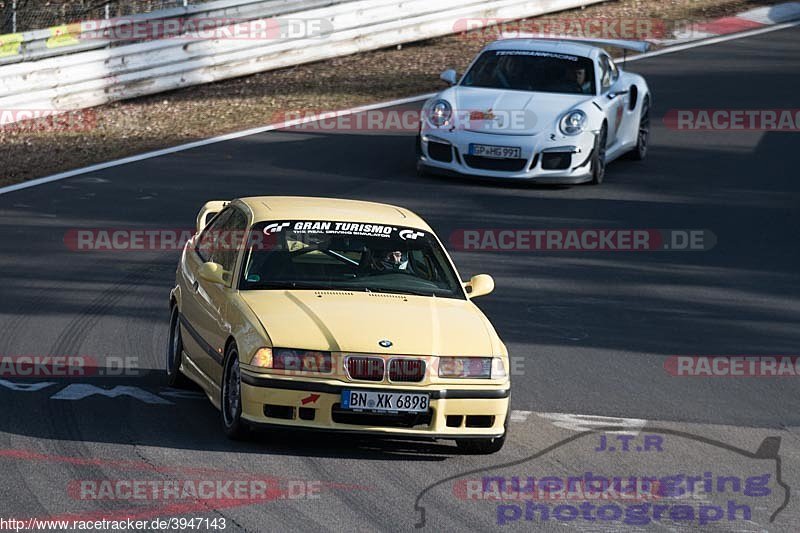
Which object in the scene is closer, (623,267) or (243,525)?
(243,525)

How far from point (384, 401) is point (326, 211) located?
1.80 meters

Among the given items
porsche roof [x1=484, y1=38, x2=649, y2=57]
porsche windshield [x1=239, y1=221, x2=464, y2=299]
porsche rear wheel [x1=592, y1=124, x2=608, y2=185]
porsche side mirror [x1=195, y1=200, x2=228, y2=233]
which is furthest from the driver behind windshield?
porsche roof [x1=484, y1=38, x2=649, y2=57]

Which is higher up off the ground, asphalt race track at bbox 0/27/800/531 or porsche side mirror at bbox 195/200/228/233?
porsche side mirror at bbox 195/200/228/233

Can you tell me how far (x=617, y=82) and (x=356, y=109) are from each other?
13.8 feet

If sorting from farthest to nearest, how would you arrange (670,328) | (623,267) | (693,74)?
(693,74), (623,267), (670,328)

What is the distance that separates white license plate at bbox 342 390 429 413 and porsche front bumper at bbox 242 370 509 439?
0.02 meters

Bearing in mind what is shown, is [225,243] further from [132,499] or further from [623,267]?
[623,267]

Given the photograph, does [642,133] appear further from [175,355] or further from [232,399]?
[232,399]

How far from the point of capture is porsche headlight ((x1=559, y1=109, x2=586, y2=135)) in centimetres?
1568

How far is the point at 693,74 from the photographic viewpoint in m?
22.0

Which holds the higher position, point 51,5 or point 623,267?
point 51,5

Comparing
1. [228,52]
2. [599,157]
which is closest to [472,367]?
[599,157]

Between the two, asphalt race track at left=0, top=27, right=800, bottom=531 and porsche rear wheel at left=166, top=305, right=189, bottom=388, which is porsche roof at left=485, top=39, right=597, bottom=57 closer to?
asphalt race track at left=0, top=27, right=800, bottom=531

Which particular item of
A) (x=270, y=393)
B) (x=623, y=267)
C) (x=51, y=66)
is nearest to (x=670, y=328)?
(x=623, y=267)
